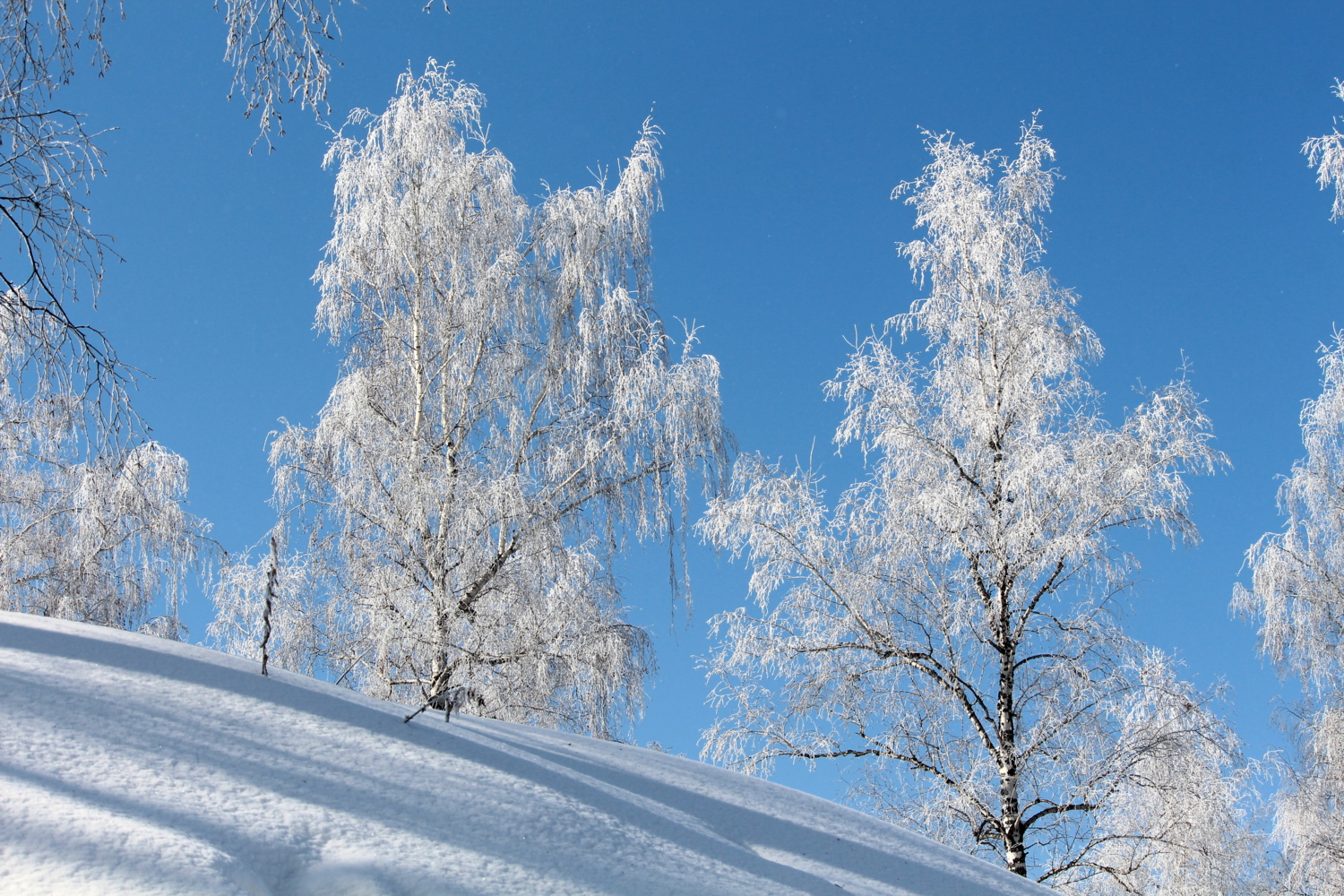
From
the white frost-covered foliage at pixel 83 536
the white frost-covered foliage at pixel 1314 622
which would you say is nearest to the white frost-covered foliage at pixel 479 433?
the white frost-covered foliage at pixel 83 536

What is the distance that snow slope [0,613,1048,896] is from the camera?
2.13 metres

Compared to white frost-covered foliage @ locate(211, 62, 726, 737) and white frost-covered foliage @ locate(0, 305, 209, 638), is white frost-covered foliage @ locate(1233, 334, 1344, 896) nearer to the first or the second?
white frost-covered foliage @ locate(211, 62, 726, 737)

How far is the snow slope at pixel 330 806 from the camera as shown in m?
2.13

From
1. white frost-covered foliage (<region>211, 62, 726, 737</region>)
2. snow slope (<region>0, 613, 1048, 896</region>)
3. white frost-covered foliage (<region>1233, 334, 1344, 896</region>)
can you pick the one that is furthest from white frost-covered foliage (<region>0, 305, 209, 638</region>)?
white frost-covered foliage (<region>1233, 334, 1344, 896</region>)

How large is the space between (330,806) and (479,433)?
21.9 feet

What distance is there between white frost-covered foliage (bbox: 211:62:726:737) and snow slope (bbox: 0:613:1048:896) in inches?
152

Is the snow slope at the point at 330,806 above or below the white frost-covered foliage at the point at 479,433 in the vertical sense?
below

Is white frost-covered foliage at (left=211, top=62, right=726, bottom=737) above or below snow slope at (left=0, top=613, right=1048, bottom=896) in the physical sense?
above

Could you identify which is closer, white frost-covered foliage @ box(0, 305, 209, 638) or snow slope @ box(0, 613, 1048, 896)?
snow slope @ box(0, 613, 1048, 896)

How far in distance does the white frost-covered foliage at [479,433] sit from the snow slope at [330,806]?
385cm

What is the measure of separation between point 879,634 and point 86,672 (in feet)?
19.6

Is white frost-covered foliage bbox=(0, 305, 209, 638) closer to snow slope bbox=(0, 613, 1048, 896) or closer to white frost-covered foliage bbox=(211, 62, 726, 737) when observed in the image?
white frost-covered foliage bbox=(211, 62, 726, 737)

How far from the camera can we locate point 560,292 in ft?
31.0

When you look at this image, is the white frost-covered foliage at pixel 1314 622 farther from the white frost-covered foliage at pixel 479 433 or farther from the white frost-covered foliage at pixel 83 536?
the white frost-covered foliage at pixel 83 536
